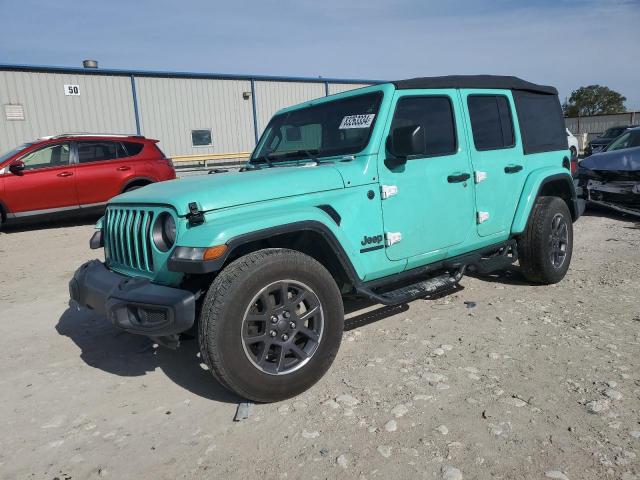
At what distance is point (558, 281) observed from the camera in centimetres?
496

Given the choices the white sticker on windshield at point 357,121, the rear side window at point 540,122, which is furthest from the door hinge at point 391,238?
the rear side window at point 540,122

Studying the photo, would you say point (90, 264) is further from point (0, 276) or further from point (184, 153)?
point (184, 153)

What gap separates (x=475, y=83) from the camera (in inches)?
167

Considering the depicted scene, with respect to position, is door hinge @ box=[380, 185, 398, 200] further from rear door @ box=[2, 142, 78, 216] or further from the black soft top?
rear door @ box=[2, 142, 78, 216]

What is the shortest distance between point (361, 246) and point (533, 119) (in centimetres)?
263

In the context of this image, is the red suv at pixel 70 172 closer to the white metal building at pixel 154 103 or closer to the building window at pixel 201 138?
the white metal building at pixel 154 103

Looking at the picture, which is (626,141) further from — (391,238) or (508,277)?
(391,238)

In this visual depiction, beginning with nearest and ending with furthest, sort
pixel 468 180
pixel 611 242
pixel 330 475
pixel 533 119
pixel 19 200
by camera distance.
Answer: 1. pixel 330 475
2. pixel 468 180
3. pixel 533 119
4. pixel 611 242
5. pixel 19 200

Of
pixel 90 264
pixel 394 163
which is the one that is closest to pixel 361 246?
pixel 394 163

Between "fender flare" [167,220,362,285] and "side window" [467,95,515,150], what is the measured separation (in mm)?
1752

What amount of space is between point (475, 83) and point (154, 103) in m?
13.8

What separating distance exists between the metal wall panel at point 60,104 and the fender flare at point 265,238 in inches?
545

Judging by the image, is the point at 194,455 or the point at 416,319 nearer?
the point at 194,455

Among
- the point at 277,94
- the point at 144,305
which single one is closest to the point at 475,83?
the point at 144,305
